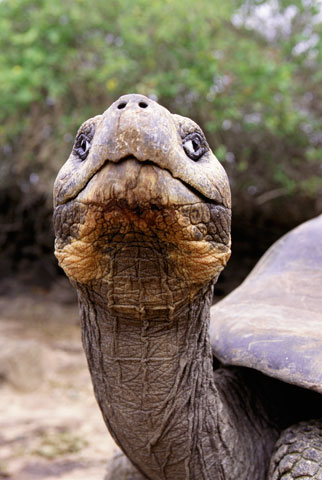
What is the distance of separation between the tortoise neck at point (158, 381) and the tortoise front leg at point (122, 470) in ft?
1.70

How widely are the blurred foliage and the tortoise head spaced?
4245 mm

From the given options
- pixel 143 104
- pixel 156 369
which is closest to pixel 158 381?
pixel 156 369

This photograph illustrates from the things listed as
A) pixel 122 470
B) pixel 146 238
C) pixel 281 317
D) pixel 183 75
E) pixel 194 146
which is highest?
pixel 183 75

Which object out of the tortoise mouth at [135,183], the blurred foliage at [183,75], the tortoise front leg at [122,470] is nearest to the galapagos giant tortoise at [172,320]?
the tortoise mouth at [135,183]

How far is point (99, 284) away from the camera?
1302 mm

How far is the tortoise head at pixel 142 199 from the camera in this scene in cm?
110

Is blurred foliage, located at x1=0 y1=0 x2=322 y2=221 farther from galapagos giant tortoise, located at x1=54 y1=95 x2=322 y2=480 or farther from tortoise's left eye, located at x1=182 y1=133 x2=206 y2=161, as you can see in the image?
tortoise's left eye, located at x1=182 y1=133 x2=206 y2=161

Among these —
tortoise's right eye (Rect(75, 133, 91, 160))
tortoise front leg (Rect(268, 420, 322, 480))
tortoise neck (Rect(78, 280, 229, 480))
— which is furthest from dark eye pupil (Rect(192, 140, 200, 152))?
tortoise front leg (Rect(268, 420, 322, 480))

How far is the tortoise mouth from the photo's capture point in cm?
109

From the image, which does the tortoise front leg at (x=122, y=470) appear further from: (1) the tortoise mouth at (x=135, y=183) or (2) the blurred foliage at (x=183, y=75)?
(2) the blurred foliage at (x=183, y=75)

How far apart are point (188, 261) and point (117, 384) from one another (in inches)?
18.2

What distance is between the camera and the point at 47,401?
16.0 feet

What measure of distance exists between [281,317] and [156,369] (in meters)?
0.67

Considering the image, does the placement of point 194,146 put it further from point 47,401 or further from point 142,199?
point 47,401
